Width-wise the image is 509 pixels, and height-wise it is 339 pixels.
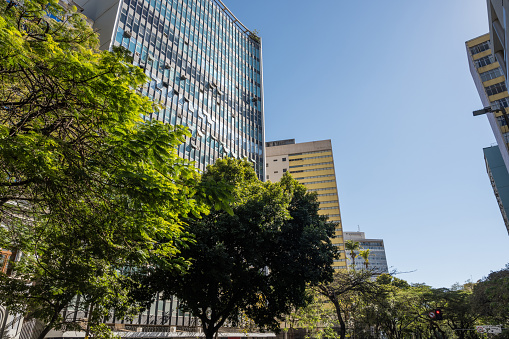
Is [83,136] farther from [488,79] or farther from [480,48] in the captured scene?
[480,48]

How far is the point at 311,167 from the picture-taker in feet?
291

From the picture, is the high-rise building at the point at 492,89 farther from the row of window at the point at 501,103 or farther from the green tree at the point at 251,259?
the green tree at the point at 251,259

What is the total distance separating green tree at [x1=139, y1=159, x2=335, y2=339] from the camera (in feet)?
47.1

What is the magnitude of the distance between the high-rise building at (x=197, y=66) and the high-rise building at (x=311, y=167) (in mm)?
35191

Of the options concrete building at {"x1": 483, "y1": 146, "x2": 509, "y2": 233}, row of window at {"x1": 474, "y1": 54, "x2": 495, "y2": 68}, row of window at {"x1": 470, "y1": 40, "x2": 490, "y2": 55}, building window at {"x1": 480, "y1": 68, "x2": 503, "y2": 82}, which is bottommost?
concrete building at {"x1": 483, "y1": 146, "x2": 509, "y2": 233}

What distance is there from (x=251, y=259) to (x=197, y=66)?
34.3 m

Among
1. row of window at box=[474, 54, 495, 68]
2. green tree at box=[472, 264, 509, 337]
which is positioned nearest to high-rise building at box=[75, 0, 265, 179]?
green tree at box=[472, 264, 509, 337]

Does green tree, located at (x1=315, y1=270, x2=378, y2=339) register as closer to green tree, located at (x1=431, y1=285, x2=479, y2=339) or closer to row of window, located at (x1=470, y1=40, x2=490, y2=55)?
green tree, located at (x1=431, y1=285, x2=479, y2=339)

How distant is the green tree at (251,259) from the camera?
14359mm

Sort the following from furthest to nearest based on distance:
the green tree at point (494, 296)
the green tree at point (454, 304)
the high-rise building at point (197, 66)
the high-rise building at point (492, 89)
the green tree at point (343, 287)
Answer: the high-rise building at point (492, 89), the green tree at point (454, 304), the high-rise building at point (197, 66), the green tree at point (494, 296), the green tree at point (343, 287)

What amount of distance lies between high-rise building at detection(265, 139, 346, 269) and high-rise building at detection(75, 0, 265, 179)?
3519 centimetres

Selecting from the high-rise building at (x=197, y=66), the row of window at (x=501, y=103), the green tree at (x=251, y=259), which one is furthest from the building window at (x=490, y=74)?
the green tree at (x=251, y=259)

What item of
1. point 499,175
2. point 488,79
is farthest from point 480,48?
point 499,175

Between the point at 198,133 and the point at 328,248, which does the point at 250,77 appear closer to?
the point at 198,133
